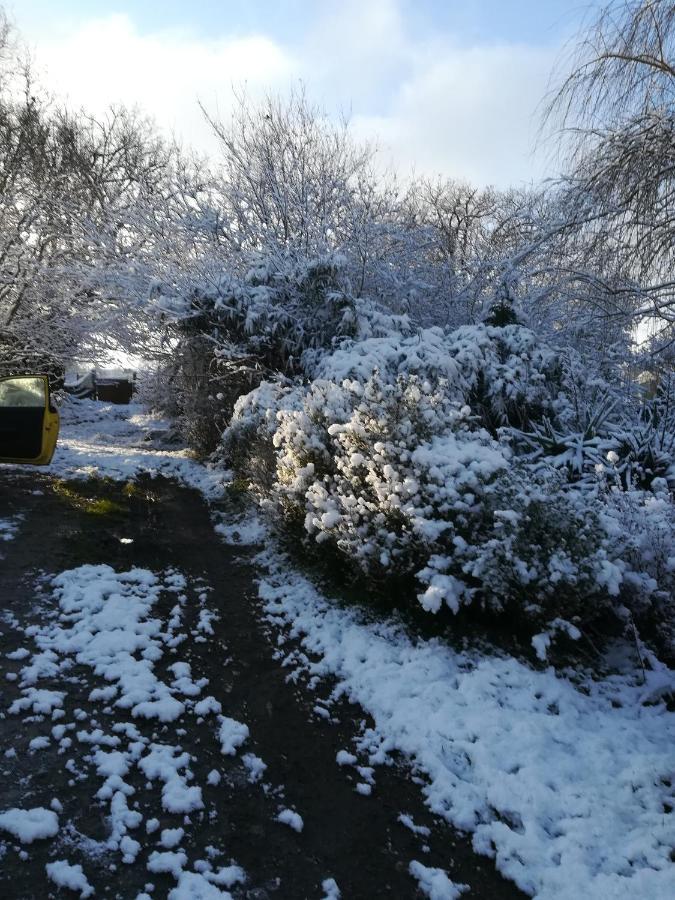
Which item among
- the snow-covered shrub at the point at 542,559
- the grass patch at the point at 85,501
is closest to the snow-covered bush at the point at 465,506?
the snow-covered shrub at the point at 542,559

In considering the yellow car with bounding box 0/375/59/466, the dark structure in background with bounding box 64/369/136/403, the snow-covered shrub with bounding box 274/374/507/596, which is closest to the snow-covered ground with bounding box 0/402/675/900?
the snow-covered shrub with bounding box 274/374/507/596

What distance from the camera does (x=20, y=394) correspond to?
866cm

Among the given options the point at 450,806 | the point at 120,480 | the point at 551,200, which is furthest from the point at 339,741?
the point at 120,480

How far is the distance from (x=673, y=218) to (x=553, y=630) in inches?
156

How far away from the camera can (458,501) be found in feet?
15.1

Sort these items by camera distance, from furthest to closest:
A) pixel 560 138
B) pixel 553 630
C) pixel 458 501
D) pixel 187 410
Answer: pixel 187 410 < pixel 560 138 < pixel 458 501 < pixel 553 630

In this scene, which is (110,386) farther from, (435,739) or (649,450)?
(435,739)

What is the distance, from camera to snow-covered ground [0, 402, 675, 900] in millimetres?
2611

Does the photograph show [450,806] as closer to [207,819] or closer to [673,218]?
[207,819]

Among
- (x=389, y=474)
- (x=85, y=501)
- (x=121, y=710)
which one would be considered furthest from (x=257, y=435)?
(x=121, y=710)

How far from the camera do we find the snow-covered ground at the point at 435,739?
2611mm

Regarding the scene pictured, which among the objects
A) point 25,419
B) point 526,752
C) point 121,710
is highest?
point 25,419

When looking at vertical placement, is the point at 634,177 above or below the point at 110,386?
above

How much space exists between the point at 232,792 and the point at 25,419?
292 inches
